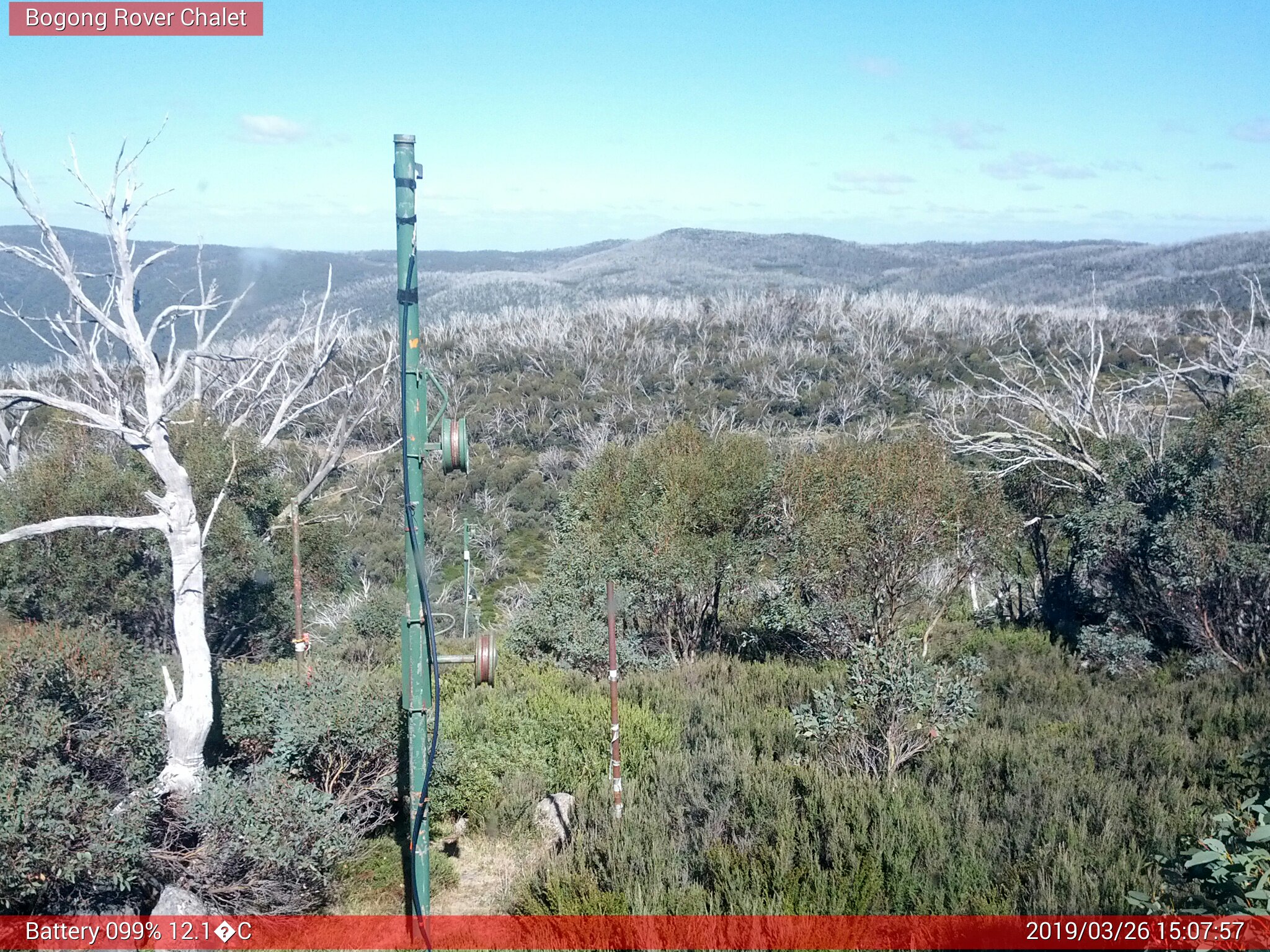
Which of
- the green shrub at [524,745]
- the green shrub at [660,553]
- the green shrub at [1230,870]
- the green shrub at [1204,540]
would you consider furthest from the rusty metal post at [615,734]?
the green shrub at [1204,540]

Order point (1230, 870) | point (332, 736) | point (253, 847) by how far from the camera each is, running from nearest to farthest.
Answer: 1. point (1230, 870)
2. point (253, 847)
3. point (332, 736)

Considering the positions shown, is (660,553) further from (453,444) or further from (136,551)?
(453,444)

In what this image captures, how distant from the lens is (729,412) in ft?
128

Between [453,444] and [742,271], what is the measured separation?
119184mm

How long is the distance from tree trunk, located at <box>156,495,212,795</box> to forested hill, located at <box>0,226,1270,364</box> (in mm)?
Answer: 24157

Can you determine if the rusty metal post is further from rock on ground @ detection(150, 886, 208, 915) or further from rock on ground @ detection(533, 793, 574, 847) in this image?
rock on ground @ detection(150, 886, 208, 915)

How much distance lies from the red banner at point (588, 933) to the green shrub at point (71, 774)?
204mm

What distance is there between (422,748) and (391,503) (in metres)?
29.3

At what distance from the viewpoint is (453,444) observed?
4410mm

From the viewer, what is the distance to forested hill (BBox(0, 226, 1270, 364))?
159 ft

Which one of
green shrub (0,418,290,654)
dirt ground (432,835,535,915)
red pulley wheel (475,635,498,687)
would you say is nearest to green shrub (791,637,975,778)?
dirt ground (432,835,535,915)

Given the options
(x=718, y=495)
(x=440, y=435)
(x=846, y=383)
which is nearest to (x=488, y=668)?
(x=440, y=435)

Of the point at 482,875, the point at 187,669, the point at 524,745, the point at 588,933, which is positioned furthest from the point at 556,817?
the point at 187,669

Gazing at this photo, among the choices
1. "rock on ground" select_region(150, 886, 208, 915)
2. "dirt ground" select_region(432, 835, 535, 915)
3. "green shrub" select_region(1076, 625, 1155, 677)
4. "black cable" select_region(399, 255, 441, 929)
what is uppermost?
"black cable" select_region(399, 255, 441, 929)
